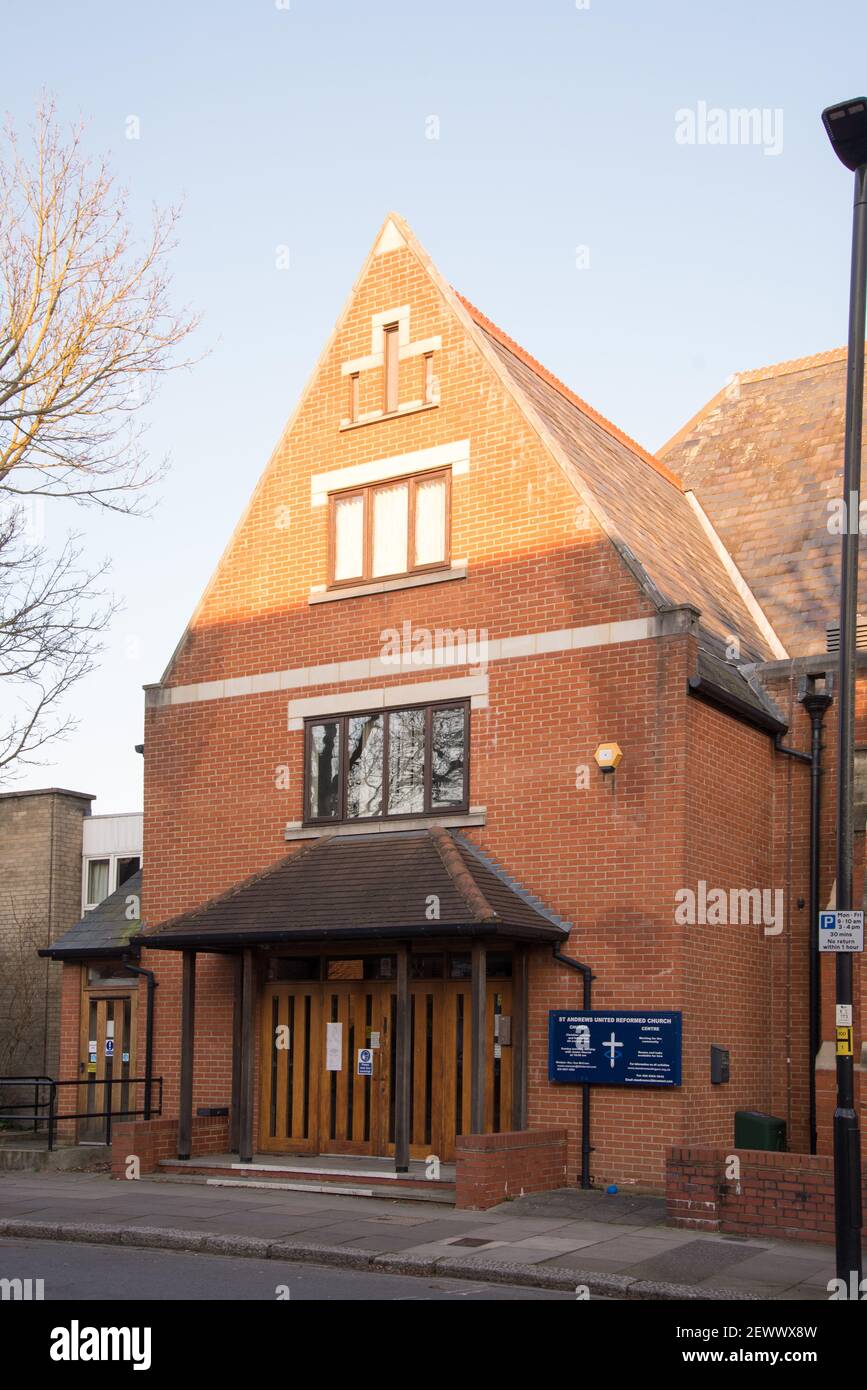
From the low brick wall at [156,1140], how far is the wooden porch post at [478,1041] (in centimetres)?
448

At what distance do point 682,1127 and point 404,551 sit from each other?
325 inches

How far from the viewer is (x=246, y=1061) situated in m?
19.2

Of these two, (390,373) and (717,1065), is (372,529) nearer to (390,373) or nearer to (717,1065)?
(390,373)

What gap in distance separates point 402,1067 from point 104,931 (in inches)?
302

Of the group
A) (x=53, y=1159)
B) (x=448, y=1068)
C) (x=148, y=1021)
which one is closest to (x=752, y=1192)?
(x=448, y=1068)

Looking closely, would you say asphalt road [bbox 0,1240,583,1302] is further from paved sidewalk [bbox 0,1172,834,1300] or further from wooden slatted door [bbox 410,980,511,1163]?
wooden slatted door [bbox 410,980,511,1163]

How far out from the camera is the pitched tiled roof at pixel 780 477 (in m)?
23.0

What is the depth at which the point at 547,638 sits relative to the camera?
18.7 meters

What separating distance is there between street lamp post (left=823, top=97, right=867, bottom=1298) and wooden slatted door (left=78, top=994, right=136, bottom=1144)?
43.5 feet

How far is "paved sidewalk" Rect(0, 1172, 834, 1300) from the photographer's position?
12070mm

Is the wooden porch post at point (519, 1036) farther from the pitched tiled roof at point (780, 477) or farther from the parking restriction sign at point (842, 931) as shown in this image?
the pitched tiled roof at point (780, 477)

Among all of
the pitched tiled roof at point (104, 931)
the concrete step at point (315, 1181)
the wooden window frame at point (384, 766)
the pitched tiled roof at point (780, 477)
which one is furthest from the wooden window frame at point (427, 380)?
the concrete step at point (315, 1181)

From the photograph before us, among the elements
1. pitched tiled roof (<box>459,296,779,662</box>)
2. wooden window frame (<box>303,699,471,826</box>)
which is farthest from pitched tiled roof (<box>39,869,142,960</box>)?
pitched tiled roof (<box>459,296,779,662</box>)
